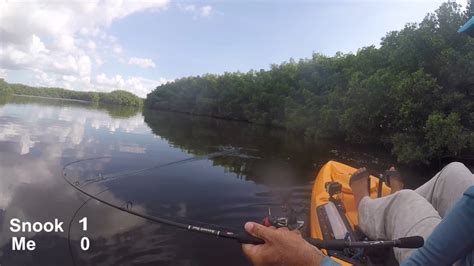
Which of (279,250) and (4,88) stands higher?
(4,88)

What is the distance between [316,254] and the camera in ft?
4.82

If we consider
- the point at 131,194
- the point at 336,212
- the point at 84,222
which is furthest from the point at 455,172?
the point at 131,194

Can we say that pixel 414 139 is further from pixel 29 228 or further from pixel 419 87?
pixel 29 228

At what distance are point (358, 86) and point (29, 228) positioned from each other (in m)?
19.8

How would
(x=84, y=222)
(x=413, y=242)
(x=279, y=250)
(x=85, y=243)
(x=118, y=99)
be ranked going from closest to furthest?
(x=279, y=250) < (x=413, y=242) < (x=85, y=243) < (x=84, y=222) < (x=118, y=99)

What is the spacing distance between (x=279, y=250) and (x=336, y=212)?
9.48 ft

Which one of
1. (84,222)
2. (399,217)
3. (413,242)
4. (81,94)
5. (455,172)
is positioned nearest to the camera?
(413,242)

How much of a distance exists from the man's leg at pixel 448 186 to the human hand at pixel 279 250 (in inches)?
66.2

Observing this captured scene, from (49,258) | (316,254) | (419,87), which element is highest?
(419,87)

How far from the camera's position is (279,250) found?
1.41 meters

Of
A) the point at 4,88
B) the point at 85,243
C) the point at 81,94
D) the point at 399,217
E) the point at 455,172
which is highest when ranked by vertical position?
the point at 81,94

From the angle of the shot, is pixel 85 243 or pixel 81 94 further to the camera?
pixel 81 94

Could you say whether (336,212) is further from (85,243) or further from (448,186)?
(85,243)

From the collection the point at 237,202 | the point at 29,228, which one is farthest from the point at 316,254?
the point at 237,202
